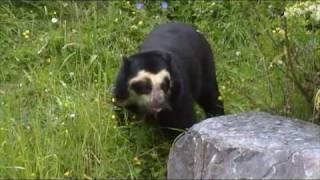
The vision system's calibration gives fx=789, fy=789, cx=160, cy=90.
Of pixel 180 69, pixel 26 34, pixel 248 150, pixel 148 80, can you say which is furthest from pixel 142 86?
pixel 26 34

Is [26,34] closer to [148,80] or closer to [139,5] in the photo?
[139,5]

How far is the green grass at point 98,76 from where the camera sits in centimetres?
467

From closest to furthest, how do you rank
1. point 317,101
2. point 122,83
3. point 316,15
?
point 316,15 < point 317,101 < point 122,83

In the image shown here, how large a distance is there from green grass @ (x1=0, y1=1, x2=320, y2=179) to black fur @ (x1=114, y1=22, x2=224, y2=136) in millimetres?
150

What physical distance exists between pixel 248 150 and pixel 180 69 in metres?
1.33

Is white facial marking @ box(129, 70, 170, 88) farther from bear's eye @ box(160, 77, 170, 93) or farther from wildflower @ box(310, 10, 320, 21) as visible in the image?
wildflower @ box(310, 10, 320, 21)

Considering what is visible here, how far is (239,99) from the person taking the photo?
5660 mm

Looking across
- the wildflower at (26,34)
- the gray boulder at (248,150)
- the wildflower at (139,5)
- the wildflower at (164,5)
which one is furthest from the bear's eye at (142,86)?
the wildflower at (164,5)

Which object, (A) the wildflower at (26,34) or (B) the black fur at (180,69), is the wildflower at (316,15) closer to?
(B) the black fur at (180,69)

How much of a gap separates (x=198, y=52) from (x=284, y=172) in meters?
1.97

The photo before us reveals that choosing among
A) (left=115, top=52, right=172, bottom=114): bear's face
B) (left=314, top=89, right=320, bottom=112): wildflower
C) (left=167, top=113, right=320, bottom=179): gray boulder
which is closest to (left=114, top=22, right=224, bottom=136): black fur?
(left=115, top=52, right=172, bottom=114): bear's face

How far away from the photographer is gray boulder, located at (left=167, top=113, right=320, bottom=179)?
3947 mm

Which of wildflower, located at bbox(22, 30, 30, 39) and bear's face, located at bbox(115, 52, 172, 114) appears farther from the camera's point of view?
wildflower, located at bbox(22, 30, 30, 39)

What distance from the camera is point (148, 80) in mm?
4820
